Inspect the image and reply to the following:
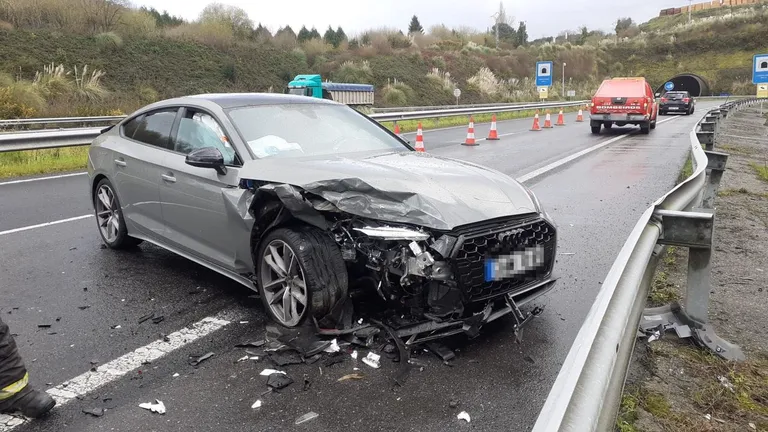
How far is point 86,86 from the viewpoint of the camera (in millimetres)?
26281

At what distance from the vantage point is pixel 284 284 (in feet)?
13.3

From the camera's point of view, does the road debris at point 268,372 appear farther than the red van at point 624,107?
No

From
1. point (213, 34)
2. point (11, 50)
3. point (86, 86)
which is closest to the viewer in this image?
point (86, 86)

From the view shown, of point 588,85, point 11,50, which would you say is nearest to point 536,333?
point 11,50

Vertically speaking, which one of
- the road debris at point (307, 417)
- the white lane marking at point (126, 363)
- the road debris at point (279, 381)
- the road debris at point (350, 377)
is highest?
the white lane marking at point (126, 363)

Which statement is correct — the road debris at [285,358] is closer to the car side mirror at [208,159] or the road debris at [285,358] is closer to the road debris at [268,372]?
the road debris at [268,372]

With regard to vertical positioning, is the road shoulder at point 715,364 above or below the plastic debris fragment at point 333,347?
below

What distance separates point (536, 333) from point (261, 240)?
6.40 feet

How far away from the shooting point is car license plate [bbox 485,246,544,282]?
141 inches

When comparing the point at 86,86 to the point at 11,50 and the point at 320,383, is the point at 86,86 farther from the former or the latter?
the point at 320,383

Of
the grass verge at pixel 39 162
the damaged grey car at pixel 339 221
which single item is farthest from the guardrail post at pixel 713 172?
the grass verge at pixel 39 162

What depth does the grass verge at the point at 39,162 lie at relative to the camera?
36.9 feet

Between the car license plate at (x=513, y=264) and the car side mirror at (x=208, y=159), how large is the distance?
2.05m

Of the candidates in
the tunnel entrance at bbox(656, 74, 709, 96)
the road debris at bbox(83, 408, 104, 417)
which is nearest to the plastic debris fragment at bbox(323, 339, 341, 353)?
the road debris at bbox(83, 408, 104, 417)
